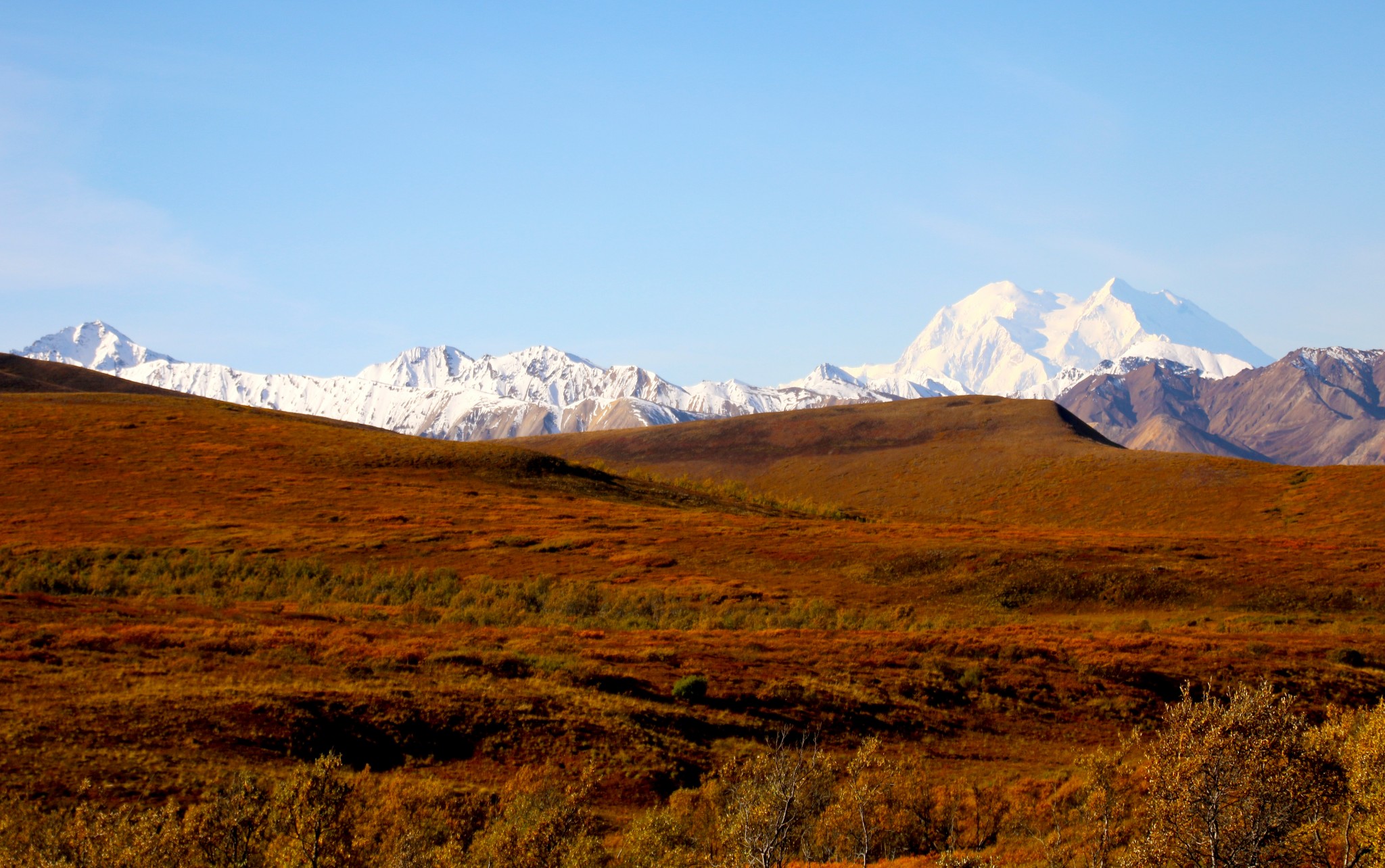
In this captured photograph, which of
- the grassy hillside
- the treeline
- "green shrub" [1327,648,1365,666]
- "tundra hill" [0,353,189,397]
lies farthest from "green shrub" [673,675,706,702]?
"tundra hill" [0,353,189,397]

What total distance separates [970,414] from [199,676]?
425ft

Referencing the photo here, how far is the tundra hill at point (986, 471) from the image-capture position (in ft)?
272

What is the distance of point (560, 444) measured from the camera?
154000mm

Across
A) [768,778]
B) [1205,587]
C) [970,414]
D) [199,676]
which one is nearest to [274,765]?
[199,676]

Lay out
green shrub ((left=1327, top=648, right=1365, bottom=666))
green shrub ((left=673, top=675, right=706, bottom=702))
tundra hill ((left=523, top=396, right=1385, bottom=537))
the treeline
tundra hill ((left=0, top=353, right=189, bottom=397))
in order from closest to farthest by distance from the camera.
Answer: the treeline < green shrub ((left=673, top=675, right=706, bottom=702)) < green shrub ((left=1327, top=648, right=1365, bottom=666)) < tundra hill ((left=523, top=396, right=1385, bottom=537)) < tundra hill ((left=0, top=353, right=189, bottom=397))

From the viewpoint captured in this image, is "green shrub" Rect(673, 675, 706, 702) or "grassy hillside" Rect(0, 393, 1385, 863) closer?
"grassy hillside" Rect(0, 393, 1385, 863)

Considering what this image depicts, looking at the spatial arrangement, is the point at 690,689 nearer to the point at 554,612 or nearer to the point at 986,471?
the point at 554,612

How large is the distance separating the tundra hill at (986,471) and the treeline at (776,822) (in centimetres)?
7015

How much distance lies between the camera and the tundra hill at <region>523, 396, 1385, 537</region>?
8281 cm

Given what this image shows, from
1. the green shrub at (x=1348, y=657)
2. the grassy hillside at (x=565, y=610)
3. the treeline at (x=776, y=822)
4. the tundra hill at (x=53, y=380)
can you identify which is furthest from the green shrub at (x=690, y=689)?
the tundra hill at (x=53, y=380)

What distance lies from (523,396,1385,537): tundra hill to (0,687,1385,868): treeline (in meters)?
70.2

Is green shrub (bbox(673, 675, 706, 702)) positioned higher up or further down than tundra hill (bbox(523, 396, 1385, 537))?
further down

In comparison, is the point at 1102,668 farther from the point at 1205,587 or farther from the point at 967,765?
the point at 1205,587

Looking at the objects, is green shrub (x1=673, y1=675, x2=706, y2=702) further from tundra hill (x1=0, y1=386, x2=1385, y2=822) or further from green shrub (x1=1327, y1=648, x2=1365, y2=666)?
green shrub (x1=1327, y1=648, x2=1365, y2=666)
